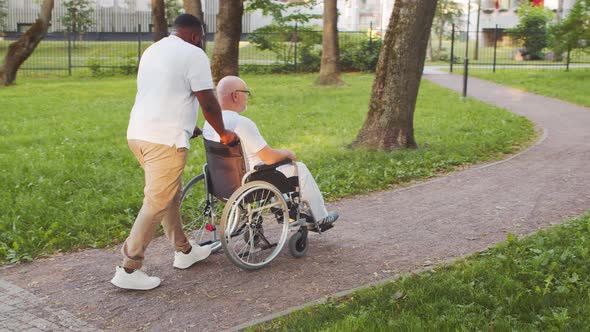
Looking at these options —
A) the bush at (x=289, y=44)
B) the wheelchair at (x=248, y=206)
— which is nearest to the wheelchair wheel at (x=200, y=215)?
the wheelchair at (x=248, y=206)

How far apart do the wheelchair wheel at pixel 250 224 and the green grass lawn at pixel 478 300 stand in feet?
2.94

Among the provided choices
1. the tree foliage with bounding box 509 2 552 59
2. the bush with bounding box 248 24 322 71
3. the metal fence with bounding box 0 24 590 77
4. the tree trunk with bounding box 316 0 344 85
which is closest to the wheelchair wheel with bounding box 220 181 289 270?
the tree trunk with bounding box 316 0 344 85

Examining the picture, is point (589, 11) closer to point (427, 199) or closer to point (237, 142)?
point (427, 199)

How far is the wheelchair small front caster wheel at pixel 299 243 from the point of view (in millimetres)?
6141

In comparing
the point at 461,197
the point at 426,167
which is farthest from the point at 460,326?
the point at 426,167

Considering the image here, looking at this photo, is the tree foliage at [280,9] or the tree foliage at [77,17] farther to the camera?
the tree foliage at [77,17]

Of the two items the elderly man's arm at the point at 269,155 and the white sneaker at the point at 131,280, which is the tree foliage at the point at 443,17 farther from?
the white sneaker at the point at 131,280

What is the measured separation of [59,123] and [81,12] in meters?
31.7

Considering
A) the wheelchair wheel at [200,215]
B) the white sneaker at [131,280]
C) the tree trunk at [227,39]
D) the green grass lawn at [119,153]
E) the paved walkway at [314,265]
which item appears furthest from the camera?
the tree trunk at [227,39]

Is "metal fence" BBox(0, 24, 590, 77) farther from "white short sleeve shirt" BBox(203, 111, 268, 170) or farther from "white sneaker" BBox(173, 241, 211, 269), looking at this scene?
"white sneaker" BBox(173, 241, 211, 269)

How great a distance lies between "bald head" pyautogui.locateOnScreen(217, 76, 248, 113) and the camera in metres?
5.83

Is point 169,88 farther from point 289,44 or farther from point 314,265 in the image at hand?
point 289,44

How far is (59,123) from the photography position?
14.9 metres

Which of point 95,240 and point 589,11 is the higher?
point 589,11
